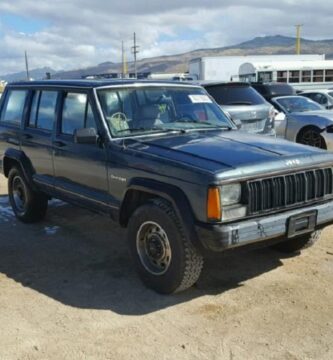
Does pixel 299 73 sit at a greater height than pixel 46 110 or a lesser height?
greater

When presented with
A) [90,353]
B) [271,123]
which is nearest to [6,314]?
[90,353]

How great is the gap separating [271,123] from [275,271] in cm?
542

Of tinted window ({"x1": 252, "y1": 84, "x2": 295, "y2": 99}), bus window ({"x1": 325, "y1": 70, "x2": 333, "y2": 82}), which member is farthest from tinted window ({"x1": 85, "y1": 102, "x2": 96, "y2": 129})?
bus window ({"x1": 325, "y1": 70, "x2": 333, "y2": 82})

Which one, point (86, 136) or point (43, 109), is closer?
point (86, 136)

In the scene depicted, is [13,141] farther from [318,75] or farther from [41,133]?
[318,75]

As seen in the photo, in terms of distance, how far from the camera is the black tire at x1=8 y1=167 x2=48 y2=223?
6.73 meters

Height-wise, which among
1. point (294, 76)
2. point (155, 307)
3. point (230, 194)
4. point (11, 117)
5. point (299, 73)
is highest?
point (299, 73)

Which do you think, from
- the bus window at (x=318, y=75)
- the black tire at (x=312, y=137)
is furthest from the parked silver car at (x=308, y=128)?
the bus window at (x=318, y=75)

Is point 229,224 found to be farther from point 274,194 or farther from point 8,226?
point 8,226

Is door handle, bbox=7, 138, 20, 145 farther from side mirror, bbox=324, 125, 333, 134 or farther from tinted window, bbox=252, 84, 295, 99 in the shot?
tinted window, bbox=252, 84, 295, 99

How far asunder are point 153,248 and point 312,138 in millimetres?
7621

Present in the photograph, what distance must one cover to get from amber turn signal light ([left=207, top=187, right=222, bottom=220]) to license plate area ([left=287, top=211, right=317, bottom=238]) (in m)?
0.67

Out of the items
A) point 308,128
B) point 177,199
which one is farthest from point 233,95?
point 177,199

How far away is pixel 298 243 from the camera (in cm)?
538
